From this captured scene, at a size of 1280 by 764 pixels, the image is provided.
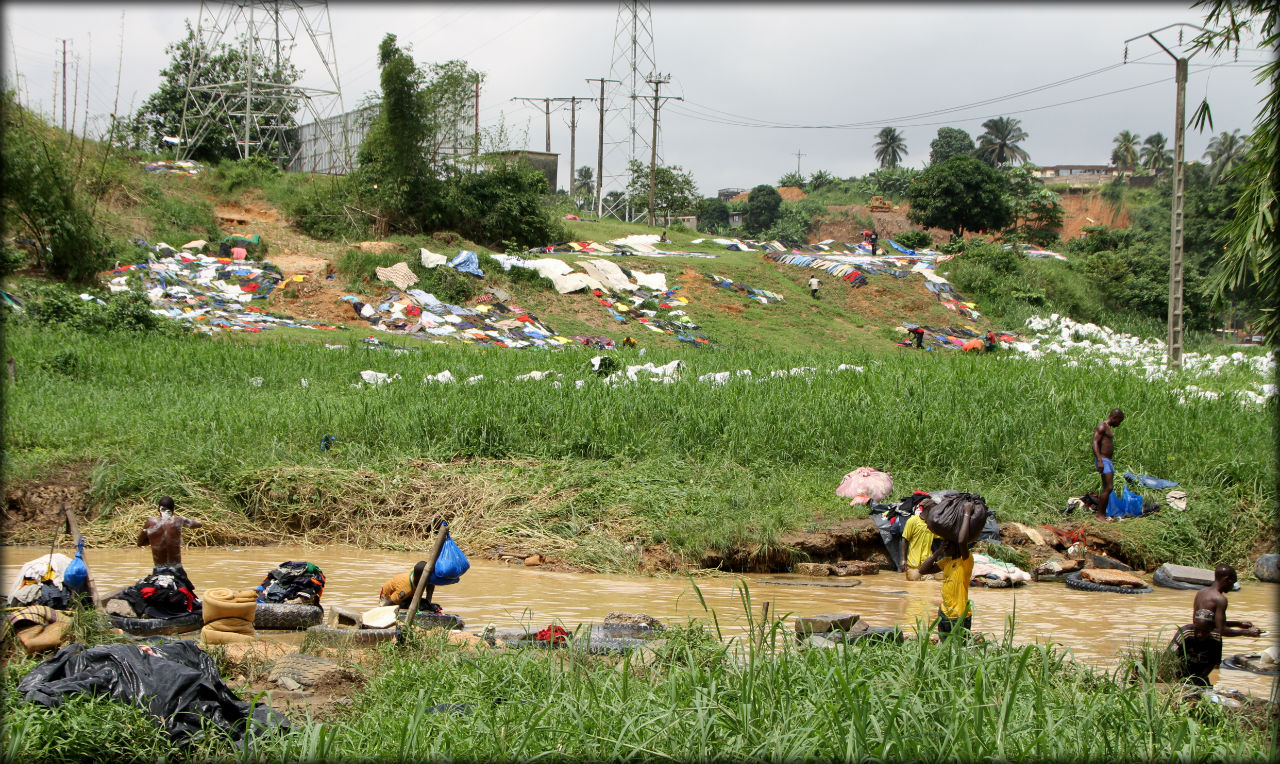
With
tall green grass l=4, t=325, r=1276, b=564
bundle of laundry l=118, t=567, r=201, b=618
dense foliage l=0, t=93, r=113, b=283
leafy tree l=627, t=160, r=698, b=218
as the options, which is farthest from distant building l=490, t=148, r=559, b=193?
bundle of laundry l=118, t=567, r=201, b=618

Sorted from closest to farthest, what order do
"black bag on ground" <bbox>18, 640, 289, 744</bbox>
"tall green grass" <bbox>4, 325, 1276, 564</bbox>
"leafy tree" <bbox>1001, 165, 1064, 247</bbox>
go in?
"black bag on ground" <bbox>18, 640, 289, 744</bbox>, "tall green grass" <bbox>4, 325, 1276, 564</bbox>, "leafy tree" <bbox>1001, 165, 1064, 247</bbox>

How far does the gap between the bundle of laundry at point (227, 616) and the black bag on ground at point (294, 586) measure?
2.10 ft

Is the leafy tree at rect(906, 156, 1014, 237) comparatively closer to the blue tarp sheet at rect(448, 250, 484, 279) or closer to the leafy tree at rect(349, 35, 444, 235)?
the leafy tree at rect(349, 35, 444, 235)

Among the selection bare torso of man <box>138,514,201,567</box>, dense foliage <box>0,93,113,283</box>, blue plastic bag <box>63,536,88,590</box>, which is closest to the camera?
blue plastic bag <box>63,536,88,590</box>

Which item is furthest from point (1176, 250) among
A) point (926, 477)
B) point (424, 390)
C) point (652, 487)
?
point (424, 390)

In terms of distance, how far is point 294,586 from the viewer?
22.4 feet

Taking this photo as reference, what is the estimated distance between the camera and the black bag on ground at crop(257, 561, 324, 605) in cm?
677

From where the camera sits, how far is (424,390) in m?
12.8

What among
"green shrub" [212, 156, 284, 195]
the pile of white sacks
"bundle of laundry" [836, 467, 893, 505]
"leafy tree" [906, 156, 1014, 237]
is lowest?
"bundle of laundry" [836, 467, 893, 505]

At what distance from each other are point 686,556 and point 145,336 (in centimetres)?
1255

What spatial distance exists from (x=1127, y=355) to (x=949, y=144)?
53.4 metres

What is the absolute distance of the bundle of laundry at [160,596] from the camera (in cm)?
623

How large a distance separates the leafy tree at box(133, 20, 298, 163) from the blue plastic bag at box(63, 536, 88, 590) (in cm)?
3183

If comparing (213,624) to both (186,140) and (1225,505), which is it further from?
(186,140)
